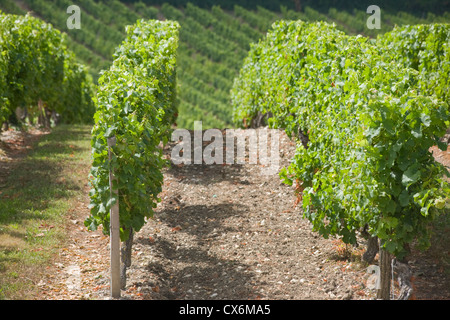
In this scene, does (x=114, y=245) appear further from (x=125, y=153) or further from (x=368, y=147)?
(x=368, y=147)

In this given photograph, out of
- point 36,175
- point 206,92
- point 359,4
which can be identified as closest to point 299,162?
point 36,175

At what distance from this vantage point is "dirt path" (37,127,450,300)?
246 inches

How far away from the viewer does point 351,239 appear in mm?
6629

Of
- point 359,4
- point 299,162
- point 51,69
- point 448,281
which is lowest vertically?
point 448,281

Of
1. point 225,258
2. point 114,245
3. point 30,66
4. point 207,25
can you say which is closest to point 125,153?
point 114,245

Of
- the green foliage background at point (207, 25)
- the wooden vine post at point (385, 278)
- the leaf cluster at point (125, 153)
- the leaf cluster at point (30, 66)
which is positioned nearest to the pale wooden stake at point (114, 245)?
the leaf cluster at point (125, 153)

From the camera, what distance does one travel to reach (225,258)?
727 cm

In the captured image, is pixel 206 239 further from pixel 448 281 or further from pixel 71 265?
pixel 448 281

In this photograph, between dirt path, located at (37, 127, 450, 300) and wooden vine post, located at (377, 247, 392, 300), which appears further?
dirt path, located at (37, 127, 450, 300)

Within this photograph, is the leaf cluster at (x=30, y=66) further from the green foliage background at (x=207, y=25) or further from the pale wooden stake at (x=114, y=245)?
the green foliage background at (x=207, y=25)

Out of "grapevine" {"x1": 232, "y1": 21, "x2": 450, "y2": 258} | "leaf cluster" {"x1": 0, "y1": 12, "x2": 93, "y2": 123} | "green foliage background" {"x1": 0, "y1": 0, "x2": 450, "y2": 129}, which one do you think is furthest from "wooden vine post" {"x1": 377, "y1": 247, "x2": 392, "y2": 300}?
"green foliage background" {"x1": 0, "y1": 0, "x2": 450, "y2": 129}

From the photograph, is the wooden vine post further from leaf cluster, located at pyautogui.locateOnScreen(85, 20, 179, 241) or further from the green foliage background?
the green foliage background

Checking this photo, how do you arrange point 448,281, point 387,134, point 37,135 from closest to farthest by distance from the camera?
point 387,134 → point 448,281 → point 37,135

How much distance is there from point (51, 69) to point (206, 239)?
8.74m
